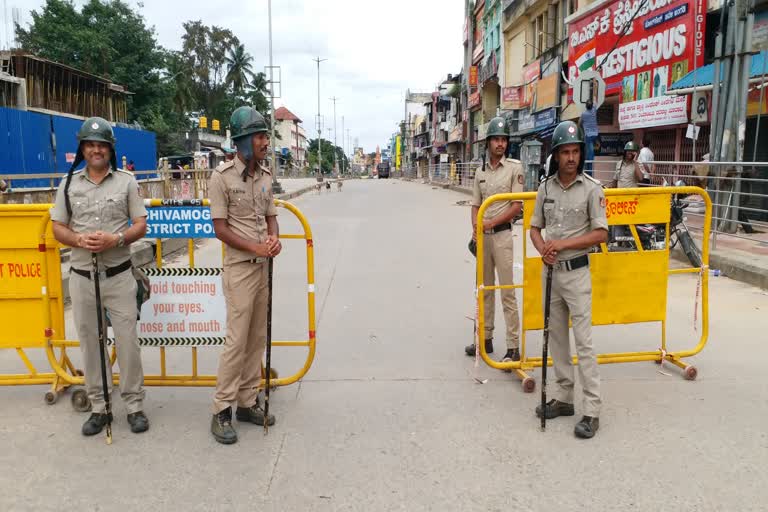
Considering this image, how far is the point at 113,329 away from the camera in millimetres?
4219

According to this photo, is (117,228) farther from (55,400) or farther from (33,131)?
(33,131)

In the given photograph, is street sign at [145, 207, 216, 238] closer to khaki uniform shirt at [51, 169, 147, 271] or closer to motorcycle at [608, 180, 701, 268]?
khaki uniform shirt at [51, 169, 147, 271]

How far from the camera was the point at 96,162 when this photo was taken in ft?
13.3

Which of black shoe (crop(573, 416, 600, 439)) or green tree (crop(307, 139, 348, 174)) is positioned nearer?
black shoe (crop(573, 416, 600, 439))

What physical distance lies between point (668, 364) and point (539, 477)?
254cm

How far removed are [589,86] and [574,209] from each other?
868 centimetres

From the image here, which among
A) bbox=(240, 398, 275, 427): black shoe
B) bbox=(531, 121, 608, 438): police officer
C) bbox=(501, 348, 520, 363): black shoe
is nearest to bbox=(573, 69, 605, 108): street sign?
bbox=(501, 348, 520, 363): black shoe

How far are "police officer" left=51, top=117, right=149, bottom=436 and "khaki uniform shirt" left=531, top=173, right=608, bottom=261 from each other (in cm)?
272

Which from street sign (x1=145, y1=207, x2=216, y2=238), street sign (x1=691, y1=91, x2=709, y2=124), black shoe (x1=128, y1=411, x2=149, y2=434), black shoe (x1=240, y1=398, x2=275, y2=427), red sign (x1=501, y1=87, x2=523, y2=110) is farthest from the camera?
red sign (x1=501, y1=87, x2=523, y2=110)

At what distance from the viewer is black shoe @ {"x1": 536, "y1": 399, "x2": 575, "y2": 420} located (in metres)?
4.34

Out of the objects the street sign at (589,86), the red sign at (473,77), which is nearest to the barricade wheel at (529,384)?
the street sign at (589,86)

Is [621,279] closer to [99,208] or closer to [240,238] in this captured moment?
[240,238]

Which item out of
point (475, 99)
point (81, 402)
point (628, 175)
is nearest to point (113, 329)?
point (81, 402)

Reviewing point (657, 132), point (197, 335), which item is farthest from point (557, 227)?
point (657, 132)
